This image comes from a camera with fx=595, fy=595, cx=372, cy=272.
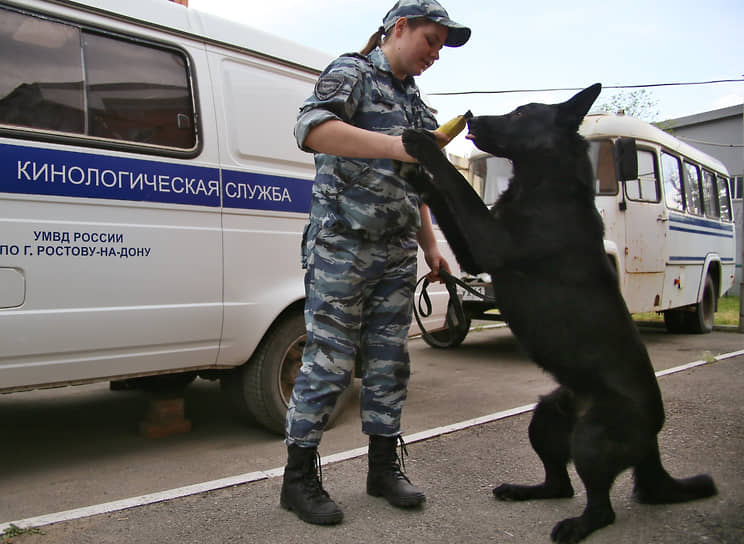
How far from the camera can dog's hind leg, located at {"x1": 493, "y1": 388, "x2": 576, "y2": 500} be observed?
2.34m

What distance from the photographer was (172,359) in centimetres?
308

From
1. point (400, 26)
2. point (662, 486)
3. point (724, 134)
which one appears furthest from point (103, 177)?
point (724, 134)

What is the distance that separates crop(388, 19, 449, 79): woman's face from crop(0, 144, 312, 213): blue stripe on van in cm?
129

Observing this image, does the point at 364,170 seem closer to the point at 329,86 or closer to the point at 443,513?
the point at 329,86

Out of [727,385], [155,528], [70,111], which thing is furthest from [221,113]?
[727,385]

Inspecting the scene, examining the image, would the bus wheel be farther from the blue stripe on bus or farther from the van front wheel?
the van front wheel

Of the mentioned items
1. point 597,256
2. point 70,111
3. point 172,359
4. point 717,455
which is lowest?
point 717,455

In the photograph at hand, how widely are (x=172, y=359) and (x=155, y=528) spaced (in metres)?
0.99

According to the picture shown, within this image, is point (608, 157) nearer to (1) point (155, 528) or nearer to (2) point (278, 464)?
(2) point (278, 464)

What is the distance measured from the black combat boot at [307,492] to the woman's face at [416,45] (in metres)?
1.55

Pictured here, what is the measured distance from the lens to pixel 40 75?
2.70 m

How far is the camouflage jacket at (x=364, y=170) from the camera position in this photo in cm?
225

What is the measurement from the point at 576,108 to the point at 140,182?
2.04 meters

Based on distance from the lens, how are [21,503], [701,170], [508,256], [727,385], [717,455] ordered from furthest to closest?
[701,170] → [727,385] → [717,455] → [21,503] → [508,256]
